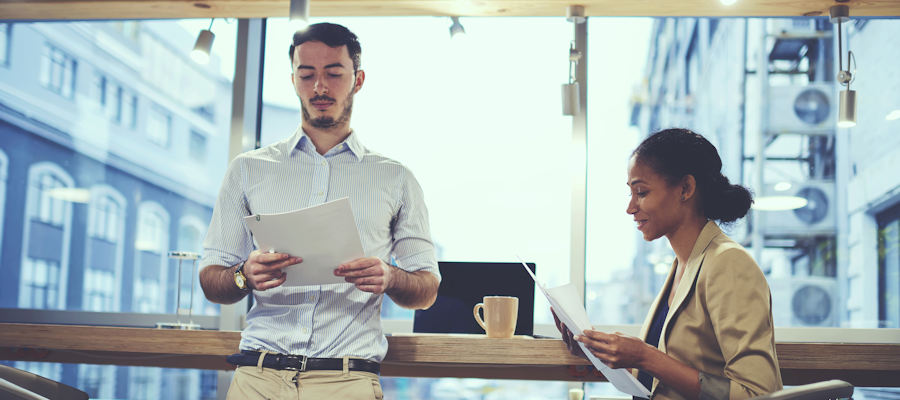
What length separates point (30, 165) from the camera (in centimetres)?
301

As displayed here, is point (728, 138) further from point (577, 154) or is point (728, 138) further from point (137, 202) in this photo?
point (137, 202)

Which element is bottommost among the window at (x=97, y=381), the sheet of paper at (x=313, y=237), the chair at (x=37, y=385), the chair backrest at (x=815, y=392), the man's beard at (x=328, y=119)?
the window at (x=97, y=381)

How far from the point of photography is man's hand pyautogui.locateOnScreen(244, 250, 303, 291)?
1316mm

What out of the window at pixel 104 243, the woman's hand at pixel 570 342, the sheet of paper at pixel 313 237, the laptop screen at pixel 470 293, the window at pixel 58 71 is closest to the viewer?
the sheet of paper at pixel 313 237

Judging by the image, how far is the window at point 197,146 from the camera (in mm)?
3021

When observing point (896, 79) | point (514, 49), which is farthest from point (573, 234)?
point (896, 79)

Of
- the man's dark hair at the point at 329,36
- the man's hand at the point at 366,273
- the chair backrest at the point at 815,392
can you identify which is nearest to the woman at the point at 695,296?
the chair backrest at the point at 815,392

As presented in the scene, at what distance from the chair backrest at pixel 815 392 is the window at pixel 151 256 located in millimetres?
2620

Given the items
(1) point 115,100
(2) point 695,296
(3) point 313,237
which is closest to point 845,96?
(2) point 695,296

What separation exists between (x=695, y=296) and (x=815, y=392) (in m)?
0.37

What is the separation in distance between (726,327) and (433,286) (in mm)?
683

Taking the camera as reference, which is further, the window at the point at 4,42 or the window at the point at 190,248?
A: the window at the point at 4,42

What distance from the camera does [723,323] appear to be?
1.34 metres

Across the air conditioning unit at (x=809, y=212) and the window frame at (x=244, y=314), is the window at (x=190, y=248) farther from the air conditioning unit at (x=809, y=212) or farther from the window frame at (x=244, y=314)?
the air conditioning unit at (x=809, y=212)
